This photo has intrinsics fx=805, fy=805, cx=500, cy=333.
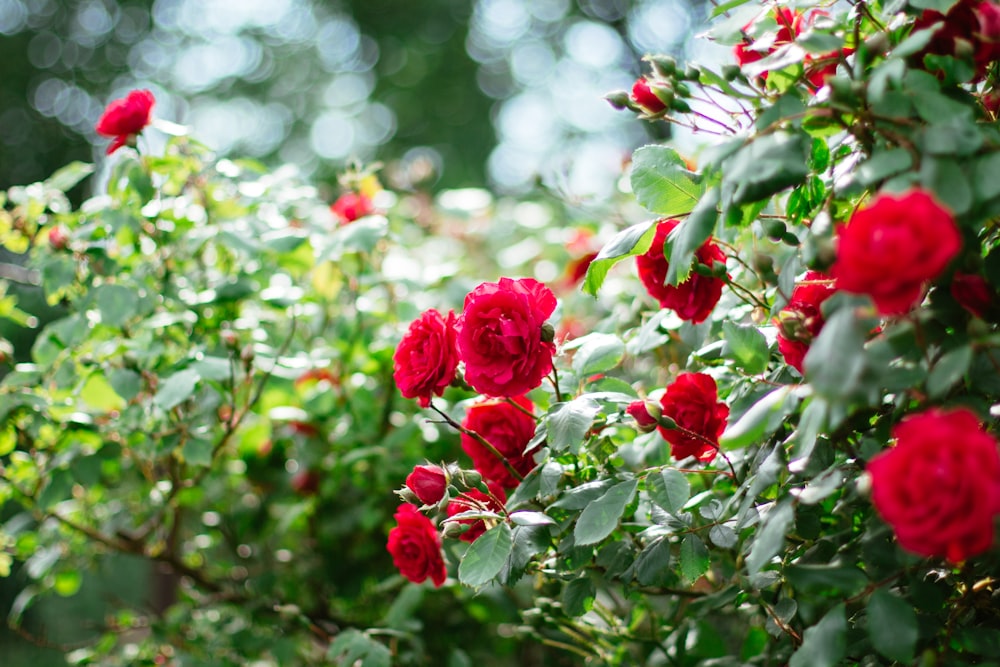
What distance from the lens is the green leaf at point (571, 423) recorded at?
0.93 meters

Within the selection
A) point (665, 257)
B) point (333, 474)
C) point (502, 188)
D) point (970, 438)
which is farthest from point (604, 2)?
point (970, 438)

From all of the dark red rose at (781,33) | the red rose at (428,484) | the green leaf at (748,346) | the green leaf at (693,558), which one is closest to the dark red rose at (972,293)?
the green leaf at (748,346)

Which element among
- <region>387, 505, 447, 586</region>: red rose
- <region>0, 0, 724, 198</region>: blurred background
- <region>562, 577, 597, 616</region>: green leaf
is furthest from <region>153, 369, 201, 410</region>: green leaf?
<region>0, 0, 724, 198</region>: blurred background

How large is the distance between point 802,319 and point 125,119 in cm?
126

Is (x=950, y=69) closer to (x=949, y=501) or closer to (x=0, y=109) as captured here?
(x=949, y=501)

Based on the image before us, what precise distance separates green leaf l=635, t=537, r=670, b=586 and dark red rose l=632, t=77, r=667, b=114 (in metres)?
0.53

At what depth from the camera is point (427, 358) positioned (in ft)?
3.23

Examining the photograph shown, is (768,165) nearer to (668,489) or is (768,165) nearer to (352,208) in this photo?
(668,489)

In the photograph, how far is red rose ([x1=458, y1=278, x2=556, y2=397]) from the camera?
3.04 ft

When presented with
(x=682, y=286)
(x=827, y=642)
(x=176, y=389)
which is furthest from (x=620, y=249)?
(x=176, y=389)

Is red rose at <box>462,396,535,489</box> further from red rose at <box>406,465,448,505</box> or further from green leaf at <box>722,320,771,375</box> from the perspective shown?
green leaf at <box>722,320,771,375</box>

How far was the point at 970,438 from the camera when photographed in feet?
1.86

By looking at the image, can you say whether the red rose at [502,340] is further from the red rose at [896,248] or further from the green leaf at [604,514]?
the red rose at [896,248]

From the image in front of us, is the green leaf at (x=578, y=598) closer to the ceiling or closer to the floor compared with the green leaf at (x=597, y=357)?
closer to the floor
